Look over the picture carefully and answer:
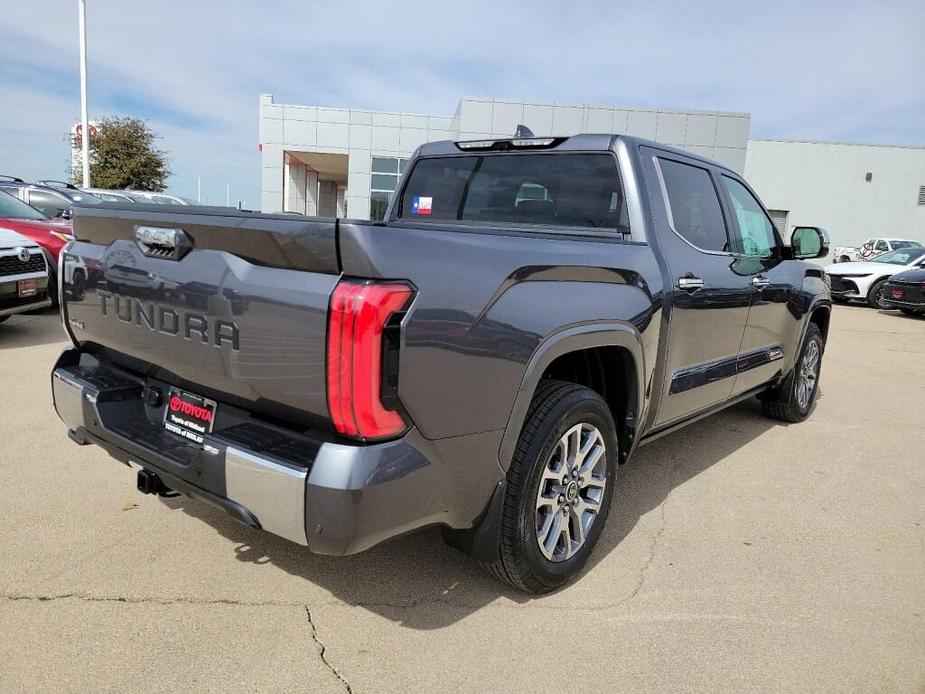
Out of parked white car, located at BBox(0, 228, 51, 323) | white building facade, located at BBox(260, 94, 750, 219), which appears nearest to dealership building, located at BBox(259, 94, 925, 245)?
white building facade, located at BBox(260, 94, 750, 219)

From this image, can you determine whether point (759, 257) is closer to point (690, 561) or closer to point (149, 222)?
point (690, 561)

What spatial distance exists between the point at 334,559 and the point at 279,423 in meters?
1.09

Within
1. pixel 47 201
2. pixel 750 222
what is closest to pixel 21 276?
pixel 47 201

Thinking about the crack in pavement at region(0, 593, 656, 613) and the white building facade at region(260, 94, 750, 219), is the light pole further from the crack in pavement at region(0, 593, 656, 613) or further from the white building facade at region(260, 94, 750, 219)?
the crack in pavement at region(0, 593, 656, 613)

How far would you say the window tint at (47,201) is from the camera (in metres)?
11.6

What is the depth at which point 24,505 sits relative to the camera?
10.9 ft

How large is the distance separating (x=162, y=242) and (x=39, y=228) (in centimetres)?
765

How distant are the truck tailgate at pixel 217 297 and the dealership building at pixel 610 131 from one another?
14517mm

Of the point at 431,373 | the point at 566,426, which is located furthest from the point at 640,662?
the point at 431,373

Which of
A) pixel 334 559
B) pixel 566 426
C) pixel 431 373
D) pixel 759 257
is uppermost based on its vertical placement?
pixel 759 257

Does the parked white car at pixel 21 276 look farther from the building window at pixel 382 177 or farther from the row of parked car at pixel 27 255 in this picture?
the building window at pixel 382 177

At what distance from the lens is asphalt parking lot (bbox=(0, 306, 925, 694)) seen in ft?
7.45

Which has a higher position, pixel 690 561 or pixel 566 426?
pixel 566 426

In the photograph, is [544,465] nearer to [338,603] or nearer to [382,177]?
[338,603]
